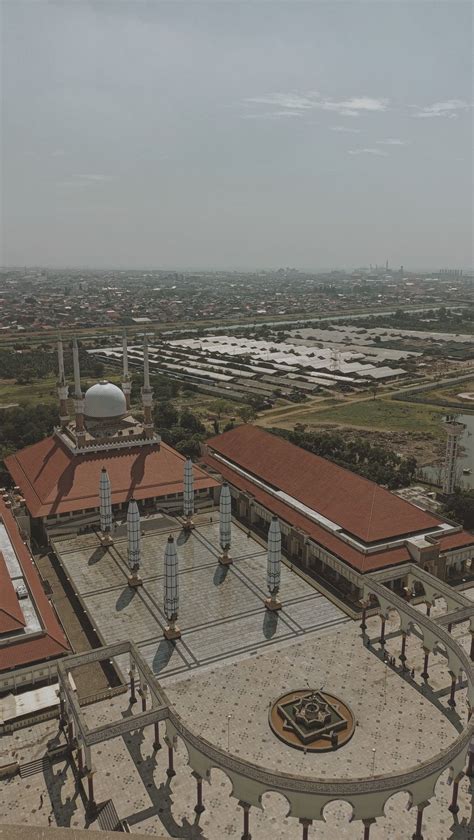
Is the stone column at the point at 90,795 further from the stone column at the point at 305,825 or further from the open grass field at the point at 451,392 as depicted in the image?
the open grass field at the point at 451,392

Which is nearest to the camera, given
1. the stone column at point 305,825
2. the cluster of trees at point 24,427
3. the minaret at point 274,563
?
the stone column at point 305,825

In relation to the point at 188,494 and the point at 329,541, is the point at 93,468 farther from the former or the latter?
the point at 329,541

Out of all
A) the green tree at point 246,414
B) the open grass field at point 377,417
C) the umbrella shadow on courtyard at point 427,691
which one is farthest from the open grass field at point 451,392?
the umbrella shadow on courtyard at point 427,691

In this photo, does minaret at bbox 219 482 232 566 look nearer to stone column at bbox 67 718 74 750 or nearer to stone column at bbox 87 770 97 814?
stone column at bbox 67 718 74 750

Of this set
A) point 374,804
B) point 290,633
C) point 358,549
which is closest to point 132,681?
point 290,633

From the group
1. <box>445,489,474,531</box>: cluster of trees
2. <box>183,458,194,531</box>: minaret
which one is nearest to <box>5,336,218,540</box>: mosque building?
<box>183,458,194,531</box>: minaret

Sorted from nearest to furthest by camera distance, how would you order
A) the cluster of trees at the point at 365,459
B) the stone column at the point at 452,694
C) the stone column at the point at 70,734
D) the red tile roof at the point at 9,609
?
the stone column at the point at 70,734 < the stone column at the point at 452,694 < the red tile roof at the point at 9,609 < the cluster of trees at the point at 365,459
